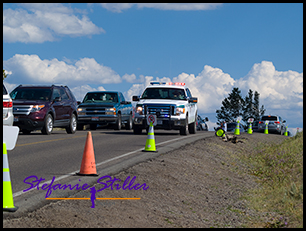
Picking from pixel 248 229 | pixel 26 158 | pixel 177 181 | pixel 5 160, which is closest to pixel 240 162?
pixel 177 181

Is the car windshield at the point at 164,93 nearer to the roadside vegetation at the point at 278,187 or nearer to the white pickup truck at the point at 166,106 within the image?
the white pickup truck at the point at 166,106

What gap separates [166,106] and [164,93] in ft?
3.87

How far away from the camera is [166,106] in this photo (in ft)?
65.2

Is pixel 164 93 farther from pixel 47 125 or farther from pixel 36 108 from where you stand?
pixel 36 108

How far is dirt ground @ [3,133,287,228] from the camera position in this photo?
597 cm

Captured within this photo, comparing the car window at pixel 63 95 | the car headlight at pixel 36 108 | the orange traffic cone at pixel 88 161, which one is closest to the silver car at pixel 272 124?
the car window at pixel 63 95

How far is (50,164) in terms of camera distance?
A: 10406mm

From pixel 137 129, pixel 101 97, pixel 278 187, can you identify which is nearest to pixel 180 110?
pixel 137 129

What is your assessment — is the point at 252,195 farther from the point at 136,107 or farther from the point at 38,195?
the point at 136,107

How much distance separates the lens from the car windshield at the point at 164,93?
20766 mm

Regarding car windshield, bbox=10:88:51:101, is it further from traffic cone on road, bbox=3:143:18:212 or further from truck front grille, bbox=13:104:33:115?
traffic cone on road, bbox=3:143:18:212

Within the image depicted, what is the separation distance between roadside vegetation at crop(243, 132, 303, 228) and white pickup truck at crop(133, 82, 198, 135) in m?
3.49

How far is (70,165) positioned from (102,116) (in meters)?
15.0

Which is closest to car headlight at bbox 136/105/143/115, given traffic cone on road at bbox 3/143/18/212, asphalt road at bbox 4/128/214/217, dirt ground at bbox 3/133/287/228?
asphalt road at bbox 4/128/214/217
